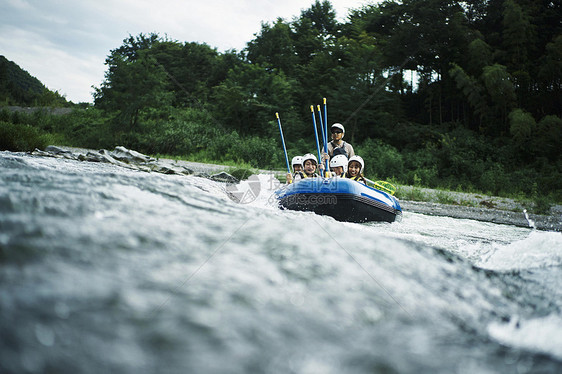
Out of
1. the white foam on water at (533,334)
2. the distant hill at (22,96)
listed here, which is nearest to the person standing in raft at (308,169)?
the white foam on water at (533,334)

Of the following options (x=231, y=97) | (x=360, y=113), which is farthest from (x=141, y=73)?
(x=360, y=113)

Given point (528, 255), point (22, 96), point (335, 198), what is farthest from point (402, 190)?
point (22, 96)

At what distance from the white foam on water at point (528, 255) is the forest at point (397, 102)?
9.99 m

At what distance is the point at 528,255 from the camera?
2492mm

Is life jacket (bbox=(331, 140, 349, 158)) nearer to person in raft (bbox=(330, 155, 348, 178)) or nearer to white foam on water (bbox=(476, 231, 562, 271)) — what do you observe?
person in raft (bbox=(330, 155, 348, 178))

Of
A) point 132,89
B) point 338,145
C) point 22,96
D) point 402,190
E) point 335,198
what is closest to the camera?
point 335,198

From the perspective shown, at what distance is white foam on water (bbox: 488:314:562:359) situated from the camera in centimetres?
134

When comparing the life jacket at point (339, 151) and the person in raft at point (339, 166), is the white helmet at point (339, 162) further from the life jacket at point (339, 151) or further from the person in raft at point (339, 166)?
the life jacket at point (339, 151)

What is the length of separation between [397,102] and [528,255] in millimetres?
19117

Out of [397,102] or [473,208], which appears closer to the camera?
[473,208]

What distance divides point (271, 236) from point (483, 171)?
14.9m

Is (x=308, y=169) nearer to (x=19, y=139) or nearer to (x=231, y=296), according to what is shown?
(x=231, y=296)

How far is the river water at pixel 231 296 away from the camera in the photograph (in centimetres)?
104

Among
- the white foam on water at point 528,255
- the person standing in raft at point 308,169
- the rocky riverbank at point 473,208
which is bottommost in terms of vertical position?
the rocky riverbank at point 473,208
